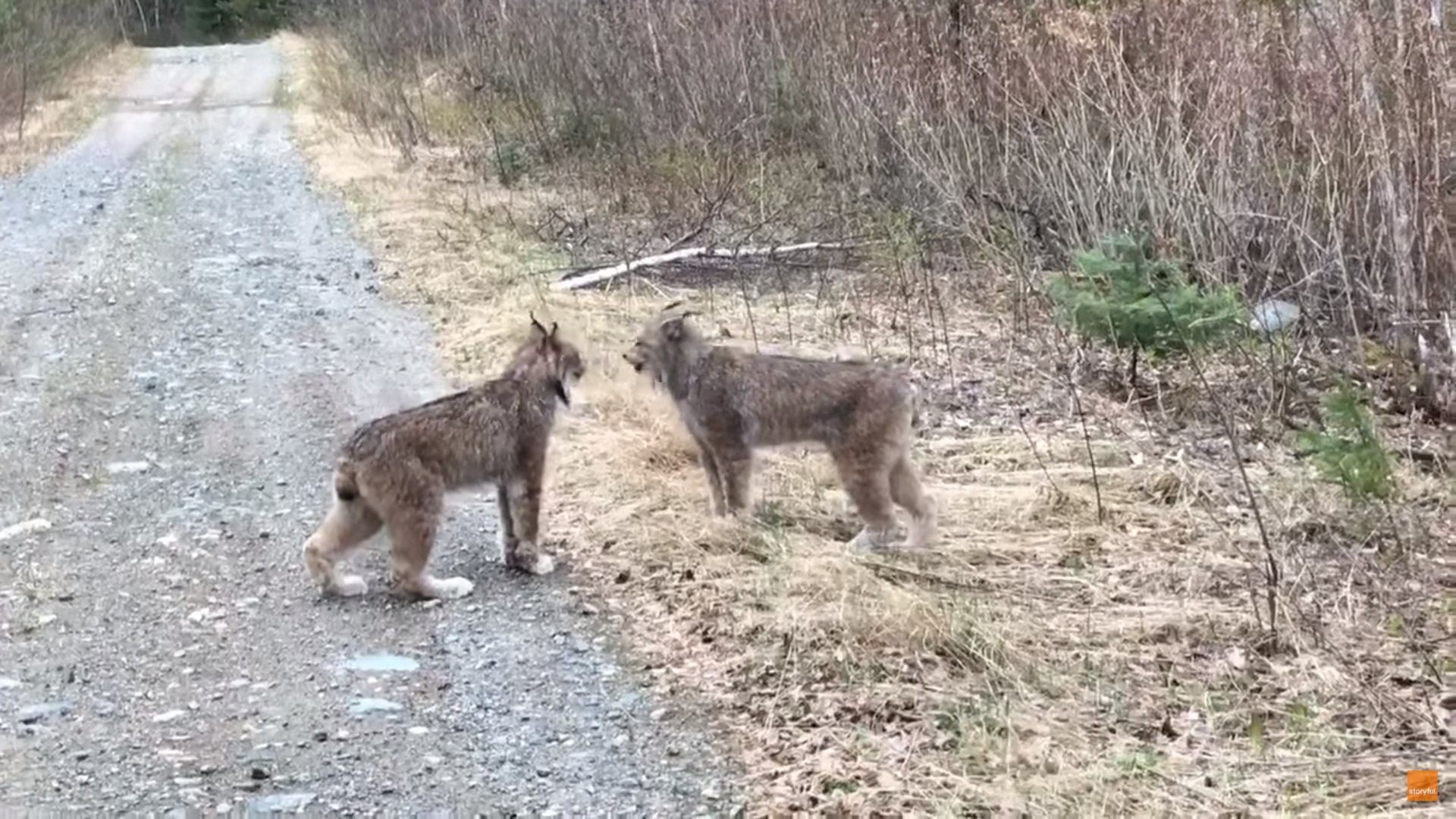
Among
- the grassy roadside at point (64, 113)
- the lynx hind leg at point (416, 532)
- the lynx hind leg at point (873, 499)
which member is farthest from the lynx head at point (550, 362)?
the grassy roadside at point (64, 113)

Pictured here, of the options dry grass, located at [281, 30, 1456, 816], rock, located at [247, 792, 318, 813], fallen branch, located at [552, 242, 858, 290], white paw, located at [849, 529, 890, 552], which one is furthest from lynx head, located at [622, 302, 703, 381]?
fallen branch, located at [552, 242, 858, 290]

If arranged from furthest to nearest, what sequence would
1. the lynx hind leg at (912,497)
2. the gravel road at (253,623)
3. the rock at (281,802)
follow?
1. the lynx hind leg at (912,497)
2. the gravel road at (253,623)
3. the rock at (281,802)

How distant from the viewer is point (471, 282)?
1231 cm

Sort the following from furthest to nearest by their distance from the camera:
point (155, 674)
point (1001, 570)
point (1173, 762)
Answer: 1. point (1001, 570)
2. point (155, 674)
3. point (1173, 762)

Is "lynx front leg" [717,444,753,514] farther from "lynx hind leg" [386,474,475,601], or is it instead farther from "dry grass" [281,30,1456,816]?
"lynx hind leg" [386,474,475,601]

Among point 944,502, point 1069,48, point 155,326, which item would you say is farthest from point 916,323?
point 155,326

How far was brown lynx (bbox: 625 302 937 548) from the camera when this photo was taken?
6566mm

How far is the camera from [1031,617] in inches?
223

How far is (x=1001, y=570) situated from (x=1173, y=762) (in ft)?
6.06

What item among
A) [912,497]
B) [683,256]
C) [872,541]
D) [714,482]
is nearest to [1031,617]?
[872,541]

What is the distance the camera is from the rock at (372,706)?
5.12 meters

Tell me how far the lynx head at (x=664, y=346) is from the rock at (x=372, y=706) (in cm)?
253

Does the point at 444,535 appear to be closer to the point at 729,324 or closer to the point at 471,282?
the point at 729,324

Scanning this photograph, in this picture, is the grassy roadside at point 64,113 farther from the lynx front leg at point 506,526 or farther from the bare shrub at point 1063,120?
the lynx front leg at point 506,526
